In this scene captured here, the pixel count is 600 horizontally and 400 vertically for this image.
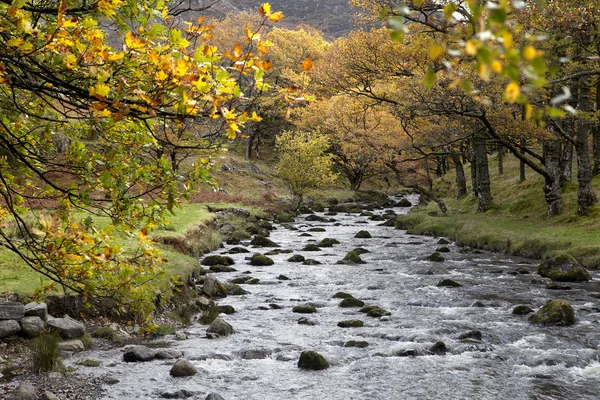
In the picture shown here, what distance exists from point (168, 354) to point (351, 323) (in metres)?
5.55

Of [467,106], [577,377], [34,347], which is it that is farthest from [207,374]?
[467,106]

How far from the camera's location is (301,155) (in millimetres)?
53500

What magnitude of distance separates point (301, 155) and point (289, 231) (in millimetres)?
14288

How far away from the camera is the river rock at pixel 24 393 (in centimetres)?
958

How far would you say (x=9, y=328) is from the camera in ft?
40.9

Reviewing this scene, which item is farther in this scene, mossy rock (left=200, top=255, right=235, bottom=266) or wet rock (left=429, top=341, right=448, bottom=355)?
mossy rock (left=200, top=255, right=235, bottom=266)

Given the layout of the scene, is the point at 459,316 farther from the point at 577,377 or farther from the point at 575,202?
the point at 575,202

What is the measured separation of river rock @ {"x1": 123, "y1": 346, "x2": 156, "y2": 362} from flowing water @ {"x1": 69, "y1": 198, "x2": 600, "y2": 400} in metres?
0.25

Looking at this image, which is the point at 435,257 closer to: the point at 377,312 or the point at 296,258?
the point at 296,258

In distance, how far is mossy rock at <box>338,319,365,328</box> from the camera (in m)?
16.3

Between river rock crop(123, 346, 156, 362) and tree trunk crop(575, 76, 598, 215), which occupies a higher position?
tree trunk crop(575, 76, 598, 215)

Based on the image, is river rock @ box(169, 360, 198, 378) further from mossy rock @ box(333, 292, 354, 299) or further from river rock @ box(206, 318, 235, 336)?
mossy rock @ box(333, 292, 354, 299)

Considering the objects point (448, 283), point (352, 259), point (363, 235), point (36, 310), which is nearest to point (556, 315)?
point (448, 283)

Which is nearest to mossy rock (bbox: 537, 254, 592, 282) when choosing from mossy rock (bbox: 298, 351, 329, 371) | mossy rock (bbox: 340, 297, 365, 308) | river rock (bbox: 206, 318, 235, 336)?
mossy rock (bbox: 340, 297, 365, 308)
